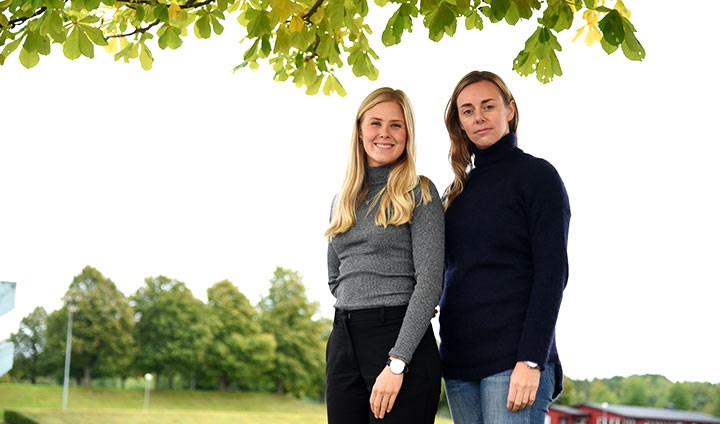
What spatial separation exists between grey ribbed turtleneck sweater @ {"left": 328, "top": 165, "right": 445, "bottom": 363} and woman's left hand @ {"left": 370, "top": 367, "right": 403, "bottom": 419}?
2.6 inches

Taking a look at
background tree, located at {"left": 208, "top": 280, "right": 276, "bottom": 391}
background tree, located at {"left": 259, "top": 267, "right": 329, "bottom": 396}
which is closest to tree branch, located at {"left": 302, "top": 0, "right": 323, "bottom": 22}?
background tree, located at {"left": 208, "top": 280, "right": 276, "bottom": 391}

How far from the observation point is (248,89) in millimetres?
40719

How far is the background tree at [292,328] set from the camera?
38.3 metres

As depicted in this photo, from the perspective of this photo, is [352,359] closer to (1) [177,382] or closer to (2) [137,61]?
(2) [137,61]

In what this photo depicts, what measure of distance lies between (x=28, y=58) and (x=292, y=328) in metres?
35.5

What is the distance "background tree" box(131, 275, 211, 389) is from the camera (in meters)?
36.3

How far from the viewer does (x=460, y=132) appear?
9.73 feet

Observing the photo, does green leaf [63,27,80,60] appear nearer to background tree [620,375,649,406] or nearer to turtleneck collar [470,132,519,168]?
turtleneck collar [470,132,519,168]

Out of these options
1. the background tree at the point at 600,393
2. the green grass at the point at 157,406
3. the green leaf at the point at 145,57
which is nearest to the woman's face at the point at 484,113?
the green leaf at the point at 145,57

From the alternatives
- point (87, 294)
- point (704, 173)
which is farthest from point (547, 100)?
point (87, 294)

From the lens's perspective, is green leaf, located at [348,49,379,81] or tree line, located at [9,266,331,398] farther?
tree line, located at [9,266,331,398]

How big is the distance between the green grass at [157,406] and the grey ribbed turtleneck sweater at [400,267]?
2793 cm

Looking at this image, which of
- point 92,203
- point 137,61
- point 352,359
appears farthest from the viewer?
point 92,203

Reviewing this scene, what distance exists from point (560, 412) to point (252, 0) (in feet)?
103
